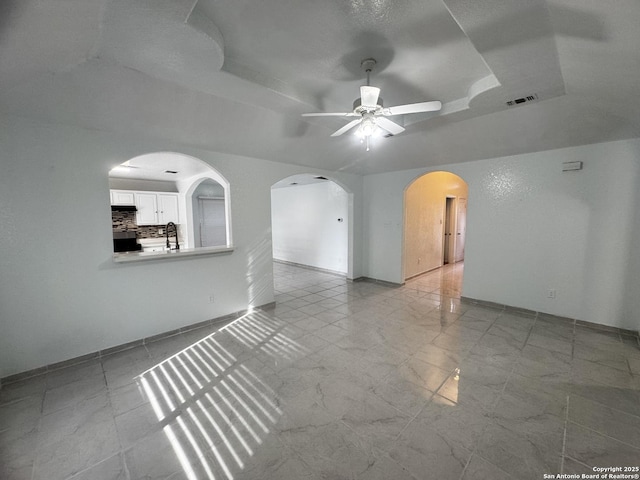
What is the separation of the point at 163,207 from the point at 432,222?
6.75 meters

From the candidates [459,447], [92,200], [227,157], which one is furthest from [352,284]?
[92,200]

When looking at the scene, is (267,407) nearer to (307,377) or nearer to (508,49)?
(307,377)

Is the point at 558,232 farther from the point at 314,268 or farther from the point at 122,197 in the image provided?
the point at 122,197

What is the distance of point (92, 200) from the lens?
2637 mm

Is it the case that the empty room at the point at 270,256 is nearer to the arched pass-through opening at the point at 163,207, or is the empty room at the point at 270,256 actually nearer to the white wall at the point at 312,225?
the arched pass-through opening at the point at 163,207

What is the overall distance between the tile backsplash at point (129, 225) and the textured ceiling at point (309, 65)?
13.3 ft

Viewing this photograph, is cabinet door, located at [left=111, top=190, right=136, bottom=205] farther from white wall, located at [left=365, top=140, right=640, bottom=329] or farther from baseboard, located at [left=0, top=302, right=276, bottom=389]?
white wall, located at [left=365, top=140, right=640, bottom=329]

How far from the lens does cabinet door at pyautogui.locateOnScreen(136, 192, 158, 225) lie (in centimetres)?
599

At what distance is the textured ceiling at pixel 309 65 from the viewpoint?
57.5 inches

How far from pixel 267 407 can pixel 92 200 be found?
2679mm

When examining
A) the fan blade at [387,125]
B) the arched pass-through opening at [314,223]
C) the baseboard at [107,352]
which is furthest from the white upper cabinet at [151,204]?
the fan blade at [387,125]

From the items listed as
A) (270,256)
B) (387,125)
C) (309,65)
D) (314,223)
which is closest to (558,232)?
(387,125)

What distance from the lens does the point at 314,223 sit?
7.03 meters

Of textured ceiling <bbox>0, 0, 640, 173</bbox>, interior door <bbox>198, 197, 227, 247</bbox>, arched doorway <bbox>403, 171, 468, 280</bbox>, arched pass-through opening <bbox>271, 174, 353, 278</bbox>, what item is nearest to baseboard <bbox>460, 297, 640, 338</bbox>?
arched doorway <bbox>403, 171, 468, 280</bbox>
